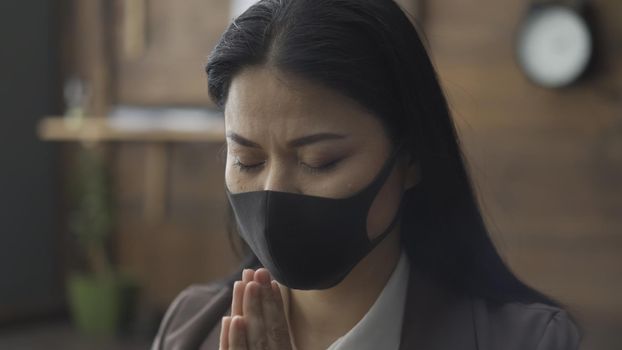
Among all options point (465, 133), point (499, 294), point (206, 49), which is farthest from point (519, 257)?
point (499, 294)

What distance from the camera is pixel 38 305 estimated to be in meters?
5.28

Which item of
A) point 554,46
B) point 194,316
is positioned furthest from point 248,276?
point 554,46

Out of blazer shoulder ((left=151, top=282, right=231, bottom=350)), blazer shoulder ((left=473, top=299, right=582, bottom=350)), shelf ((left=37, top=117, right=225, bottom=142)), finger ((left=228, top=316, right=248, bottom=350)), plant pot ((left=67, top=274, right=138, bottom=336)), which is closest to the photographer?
finger ((left=228, top=316, right=248, bottom=350))

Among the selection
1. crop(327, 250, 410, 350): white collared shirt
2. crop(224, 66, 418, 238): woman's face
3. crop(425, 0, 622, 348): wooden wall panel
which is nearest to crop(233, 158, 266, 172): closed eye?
crop(224, 66, 418, 238): woman's face

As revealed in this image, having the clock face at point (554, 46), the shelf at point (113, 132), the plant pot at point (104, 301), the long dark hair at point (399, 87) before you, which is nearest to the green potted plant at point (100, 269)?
the plant pot at point (104, 301)

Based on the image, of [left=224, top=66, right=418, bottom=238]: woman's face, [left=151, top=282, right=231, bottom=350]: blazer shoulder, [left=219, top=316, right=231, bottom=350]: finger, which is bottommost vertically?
[left=151, top=282, right=231, bottom=350]: blazer shoulder

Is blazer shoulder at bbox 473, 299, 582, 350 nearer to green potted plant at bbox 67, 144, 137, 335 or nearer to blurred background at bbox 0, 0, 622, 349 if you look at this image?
blurred background at bbox 0, 0, 622, 349

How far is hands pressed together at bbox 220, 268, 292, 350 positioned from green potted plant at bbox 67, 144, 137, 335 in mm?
3831

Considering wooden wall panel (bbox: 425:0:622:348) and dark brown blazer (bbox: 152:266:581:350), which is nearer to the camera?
dark brown blazer (bbox: 152:266:581:350)

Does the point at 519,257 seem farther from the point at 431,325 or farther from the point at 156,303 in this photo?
the point at 431,325

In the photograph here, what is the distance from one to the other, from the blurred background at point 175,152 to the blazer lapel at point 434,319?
2291 mm

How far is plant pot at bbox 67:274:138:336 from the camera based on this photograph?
485 cm

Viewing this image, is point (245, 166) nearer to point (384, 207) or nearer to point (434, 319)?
point (384, 207)

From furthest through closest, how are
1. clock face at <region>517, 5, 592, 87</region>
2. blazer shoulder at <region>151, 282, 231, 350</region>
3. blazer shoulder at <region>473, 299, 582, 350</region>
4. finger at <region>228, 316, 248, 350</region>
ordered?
clock face at <region>517, 5, 592, 87</region> < blazer shoulder at <region>151, 282, 231, 350</region> < blazer shoulder at <region>473, 299, 582, 350</region> < finger at <region>228, 316, 248, 350</region>
